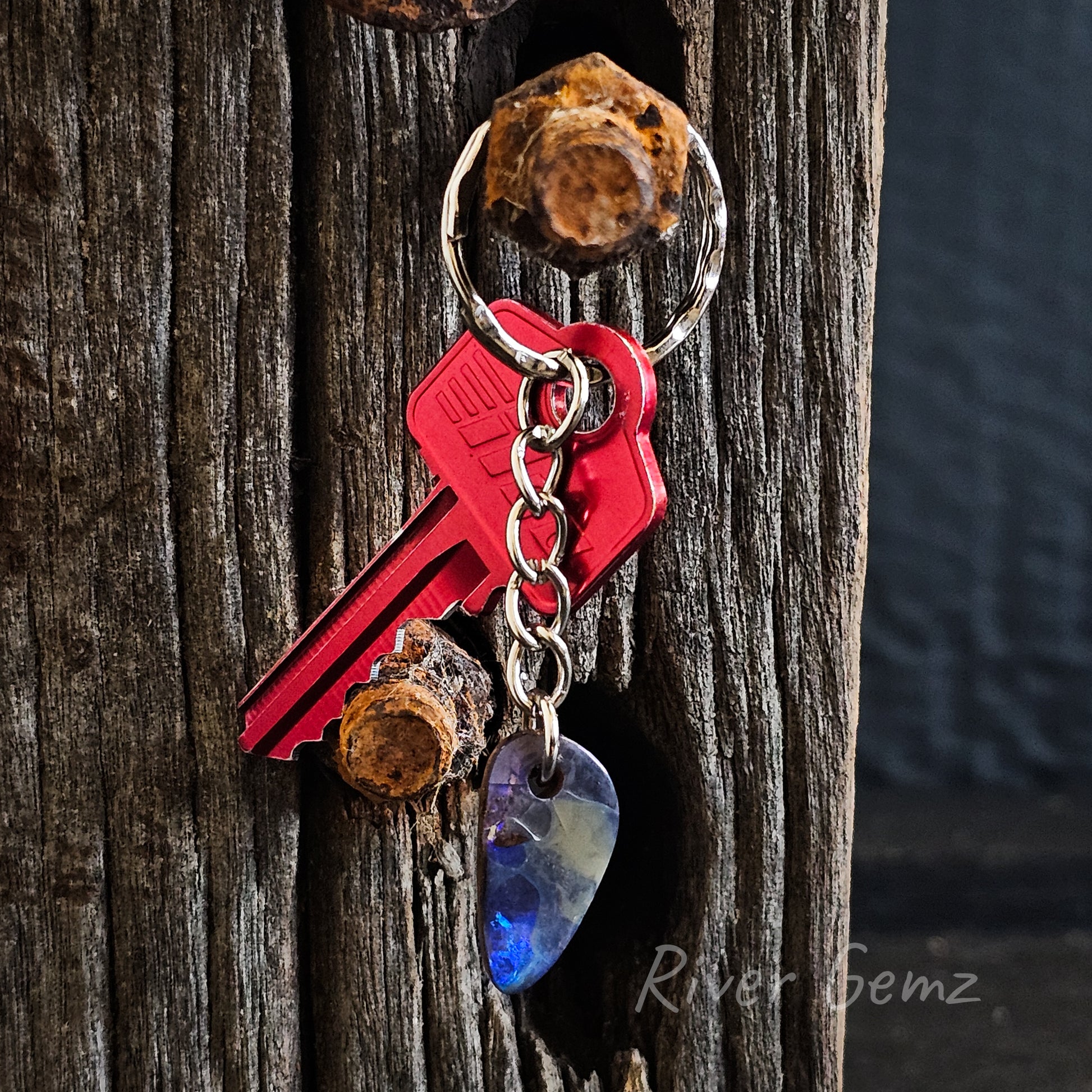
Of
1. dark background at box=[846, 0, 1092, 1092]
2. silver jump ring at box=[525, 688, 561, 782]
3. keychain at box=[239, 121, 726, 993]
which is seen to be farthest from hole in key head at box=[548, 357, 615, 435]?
dark background at box=[846, 0, 1092, 1092]

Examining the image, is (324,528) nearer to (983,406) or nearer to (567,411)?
(567,411)

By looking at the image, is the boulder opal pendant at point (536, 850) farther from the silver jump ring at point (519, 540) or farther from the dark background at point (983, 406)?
the dark background at point (983, 406)

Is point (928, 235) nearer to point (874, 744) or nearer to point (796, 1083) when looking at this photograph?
point (874, 744)

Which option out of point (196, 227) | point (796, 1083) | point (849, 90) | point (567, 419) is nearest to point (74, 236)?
point (196, 227)

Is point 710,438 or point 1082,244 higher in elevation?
point 1082,244

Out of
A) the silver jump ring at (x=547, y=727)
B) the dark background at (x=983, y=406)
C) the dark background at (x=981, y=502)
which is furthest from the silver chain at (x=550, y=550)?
the dark background at (x=983, y=406)

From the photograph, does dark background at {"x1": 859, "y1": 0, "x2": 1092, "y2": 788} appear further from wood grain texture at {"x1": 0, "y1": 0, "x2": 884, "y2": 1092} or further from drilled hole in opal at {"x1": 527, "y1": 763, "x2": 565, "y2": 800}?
drilled hole in opal at {"x1": 527, "y1": 763, "x2": 565, "y2": 800}

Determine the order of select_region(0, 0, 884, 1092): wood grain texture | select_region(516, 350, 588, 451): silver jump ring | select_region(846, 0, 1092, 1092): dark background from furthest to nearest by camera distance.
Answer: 1. select_region(846, 0, 1092, 1092): dark background
2. select_region(0, 0, 884, 1092): wood grain texture
3. select_region(516, 350, 588, 451): silver jump ring
